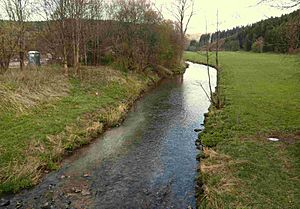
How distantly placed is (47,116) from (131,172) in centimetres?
701

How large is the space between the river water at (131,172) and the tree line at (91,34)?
1083cm

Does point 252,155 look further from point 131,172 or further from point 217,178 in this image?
point 131,172

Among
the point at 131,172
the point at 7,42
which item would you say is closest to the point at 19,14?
the point at 7,42

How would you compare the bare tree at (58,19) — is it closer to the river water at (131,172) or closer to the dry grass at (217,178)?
the river water at (131,172)

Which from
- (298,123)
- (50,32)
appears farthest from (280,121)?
(50,32)

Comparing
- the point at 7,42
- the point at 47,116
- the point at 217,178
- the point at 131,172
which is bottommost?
the point at 131,172

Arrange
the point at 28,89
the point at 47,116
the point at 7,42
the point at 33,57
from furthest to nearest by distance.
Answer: the point at 33,57, the point at 7,42, the point at 28,89, the point at 47,116

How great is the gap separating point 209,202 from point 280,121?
30.6 ft

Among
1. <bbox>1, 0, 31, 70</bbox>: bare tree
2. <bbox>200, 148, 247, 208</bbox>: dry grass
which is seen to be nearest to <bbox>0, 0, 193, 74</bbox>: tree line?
<bbox>1, 0, 31, 70</bbox>: bare tree

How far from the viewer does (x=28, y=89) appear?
1839cm

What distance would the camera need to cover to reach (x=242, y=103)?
21.2m

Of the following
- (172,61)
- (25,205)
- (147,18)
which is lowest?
(25,205)

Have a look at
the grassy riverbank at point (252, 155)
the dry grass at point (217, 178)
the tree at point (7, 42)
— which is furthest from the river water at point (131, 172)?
the tree at point (7, 42)

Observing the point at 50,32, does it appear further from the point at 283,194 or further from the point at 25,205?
the point at 283,194
